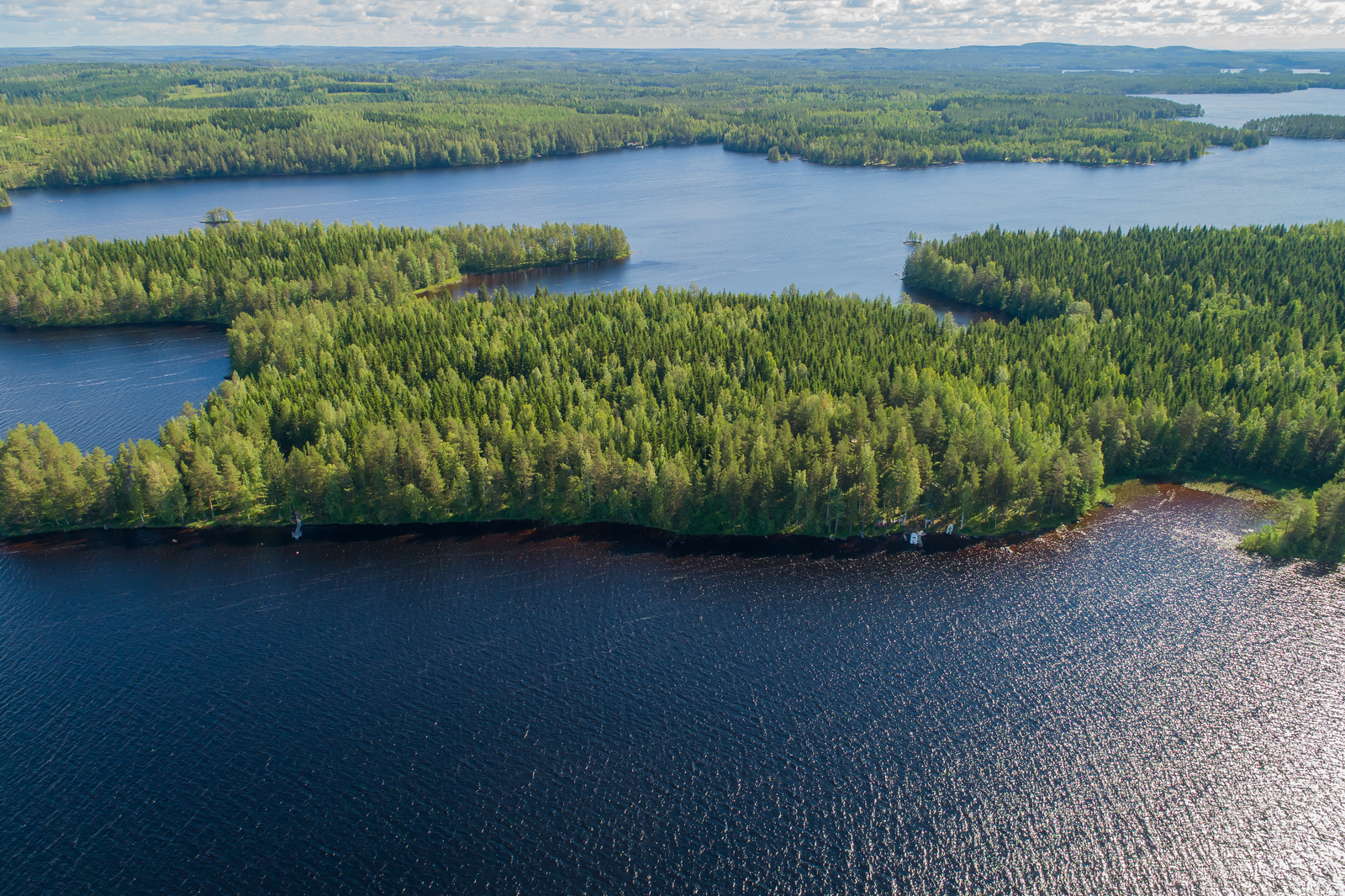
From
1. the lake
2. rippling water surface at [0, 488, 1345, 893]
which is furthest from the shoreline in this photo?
rippling water surface at [0, 488, 1345, 893]

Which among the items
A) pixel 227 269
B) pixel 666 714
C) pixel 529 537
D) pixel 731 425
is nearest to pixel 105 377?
pixel 227 269

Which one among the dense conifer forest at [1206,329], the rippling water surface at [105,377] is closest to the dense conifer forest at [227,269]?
the rippling water surface at [105,377]

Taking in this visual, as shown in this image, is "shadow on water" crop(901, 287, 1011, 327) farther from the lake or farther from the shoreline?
the shoreline

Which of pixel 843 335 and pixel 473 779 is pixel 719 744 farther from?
pixel 843 335

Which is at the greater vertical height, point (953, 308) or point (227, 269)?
point (227, 269)

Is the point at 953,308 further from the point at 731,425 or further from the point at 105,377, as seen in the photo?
the point at 105,377

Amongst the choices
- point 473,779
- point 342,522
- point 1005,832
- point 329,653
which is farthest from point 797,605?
point 342,522
